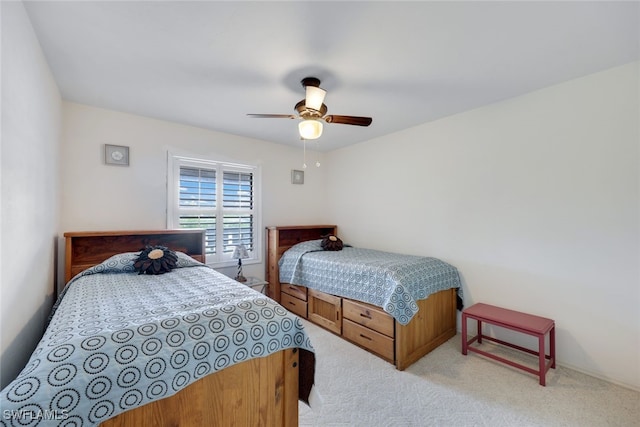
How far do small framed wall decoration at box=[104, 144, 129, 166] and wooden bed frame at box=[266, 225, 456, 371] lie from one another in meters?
1.91

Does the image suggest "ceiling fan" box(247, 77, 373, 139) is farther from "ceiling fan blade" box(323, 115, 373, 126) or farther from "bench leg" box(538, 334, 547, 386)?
"bench leg" box(538, 334, 547, 386)

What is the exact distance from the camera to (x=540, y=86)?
2.29 m

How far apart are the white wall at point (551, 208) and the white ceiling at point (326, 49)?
11.2 inches

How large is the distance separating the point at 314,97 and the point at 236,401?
6.65ft

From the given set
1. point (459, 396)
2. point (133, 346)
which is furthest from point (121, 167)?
point (459, 396)

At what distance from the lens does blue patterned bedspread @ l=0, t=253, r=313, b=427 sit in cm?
85

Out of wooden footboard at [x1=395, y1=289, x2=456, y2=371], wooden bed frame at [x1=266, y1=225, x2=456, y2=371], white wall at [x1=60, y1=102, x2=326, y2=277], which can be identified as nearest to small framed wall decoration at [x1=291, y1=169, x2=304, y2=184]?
white wall at [x1=60, y1=102, x2=326, y2=277]

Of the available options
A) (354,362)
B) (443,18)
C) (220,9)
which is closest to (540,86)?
(443,18)

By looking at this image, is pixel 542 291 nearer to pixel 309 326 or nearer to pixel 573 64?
pixel 573 64

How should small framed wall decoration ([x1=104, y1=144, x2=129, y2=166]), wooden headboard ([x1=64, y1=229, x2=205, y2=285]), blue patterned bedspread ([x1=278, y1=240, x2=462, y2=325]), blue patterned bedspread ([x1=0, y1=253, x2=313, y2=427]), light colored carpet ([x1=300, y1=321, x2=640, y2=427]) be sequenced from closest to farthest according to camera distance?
1. blue patterned bedspread ([x1=0, y1=253, x2=313, y2=427])
2. light colored carpet ([x1=300, y1=321, x2=640, y2=427])
3. blue patterned bedspread ([x1=278, y1=240, x2=462, y2=325])
4. wooden headboard ([x1=64, y1=229, x2=205, y2=285])
5. small framed wall decoration ([x1=104, y1=144, x2=129, y2=166])

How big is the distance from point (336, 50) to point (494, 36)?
0.98 meters

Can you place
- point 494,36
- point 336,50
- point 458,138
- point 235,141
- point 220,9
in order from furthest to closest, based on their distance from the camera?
point 235,141
point 458,138
point 336,50
point 494,36
point 220,9

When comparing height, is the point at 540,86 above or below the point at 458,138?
above

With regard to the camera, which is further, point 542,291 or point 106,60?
point 542,291
